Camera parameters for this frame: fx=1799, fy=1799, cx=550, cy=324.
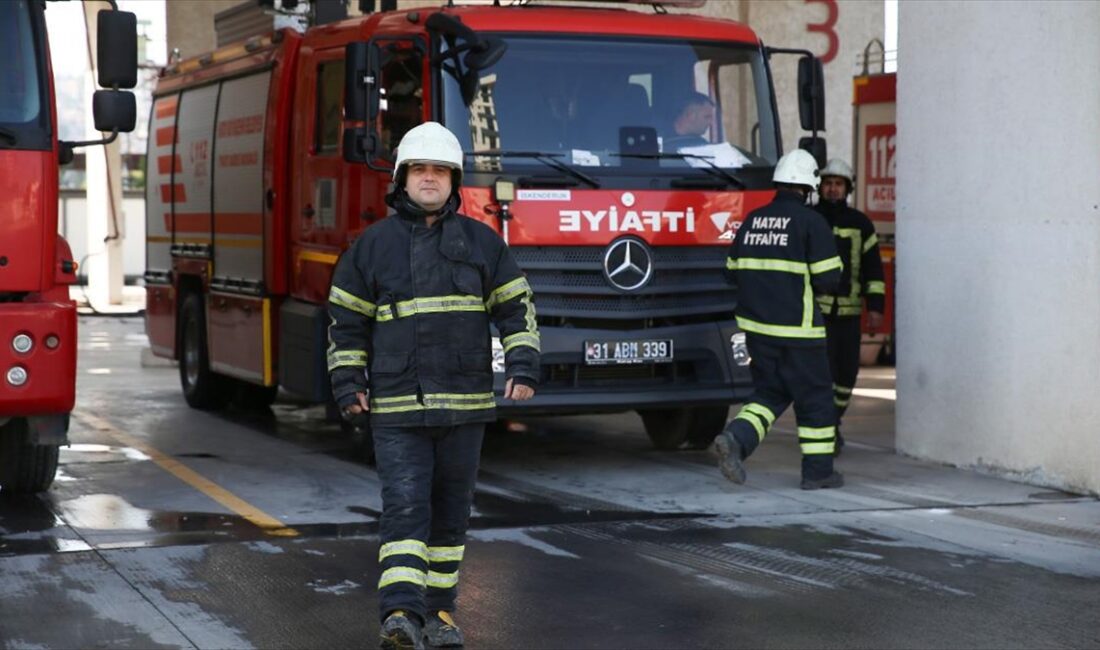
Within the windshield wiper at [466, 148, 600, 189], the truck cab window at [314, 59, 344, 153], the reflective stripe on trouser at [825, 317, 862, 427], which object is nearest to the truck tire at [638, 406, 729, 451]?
the reflective stripe on trouser at [825, 317, 862, 427]

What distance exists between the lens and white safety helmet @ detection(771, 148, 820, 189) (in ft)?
32.1

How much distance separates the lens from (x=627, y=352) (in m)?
10.1

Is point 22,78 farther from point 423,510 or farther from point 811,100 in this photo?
point 811,100

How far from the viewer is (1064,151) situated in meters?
9.84

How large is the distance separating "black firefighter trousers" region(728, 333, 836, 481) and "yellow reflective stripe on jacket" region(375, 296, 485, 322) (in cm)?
385

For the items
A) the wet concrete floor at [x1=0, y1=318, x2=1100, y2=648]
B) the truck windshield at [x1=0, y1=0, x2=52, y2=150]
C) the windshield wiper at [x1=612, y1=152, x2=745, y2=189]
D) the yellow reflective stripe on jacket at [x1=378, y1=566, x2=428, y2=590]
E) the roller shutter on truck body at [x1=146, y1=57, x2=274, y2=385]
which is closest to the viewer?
the yellow reflective stripe on jacket at [x1=378, y1=566, x2=428, y2=590]

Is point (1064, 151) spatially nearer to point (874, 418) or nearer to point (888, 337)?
point (874, 418)

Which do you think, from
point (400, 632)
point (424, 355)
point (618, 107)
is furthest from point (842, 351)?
point (400, 632)

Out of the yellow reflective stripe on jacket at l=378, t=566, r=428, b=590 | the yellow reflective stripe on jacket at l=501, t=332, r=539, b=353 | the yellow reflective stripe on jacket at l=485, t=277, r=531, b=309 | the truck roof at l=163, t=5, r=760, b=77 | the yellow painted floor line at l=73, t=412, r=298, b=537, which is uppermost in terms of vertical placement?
the truck roof at l=163, t=5, r=760, b=77

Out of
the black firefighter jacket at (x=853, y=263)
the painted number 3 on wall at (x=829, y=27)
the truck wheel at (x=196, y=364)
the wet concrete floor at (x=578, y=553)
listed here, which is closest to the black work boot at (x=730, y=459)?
the wet concrete floor at (x=578, y=553)

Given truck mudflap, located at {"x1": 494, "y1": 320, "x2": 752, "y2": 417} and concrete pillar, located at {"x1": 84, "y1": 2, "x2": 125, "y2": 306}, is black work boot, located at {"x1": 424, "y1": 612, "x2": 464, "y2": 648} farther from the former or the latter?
concrete pillar, located at {"x1": 84, "y1": 2, "x2": 125, "y2": 306}

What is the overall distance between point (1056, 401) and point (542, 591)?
4.03 meters

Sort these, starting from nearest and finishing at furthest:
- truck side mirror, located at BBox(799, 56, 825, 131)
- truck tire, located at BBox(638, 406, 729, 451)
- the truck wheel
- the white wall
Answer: the white wall, truck side mirror, located at BBox(799, 56, 825, 131), truck tire, located at BBox(638, 406, 729, 451), the truck wheel

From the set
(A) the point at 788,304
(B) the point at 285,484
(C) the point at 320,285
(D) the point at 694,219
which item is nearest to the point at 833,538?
(A) the point at 788,304
